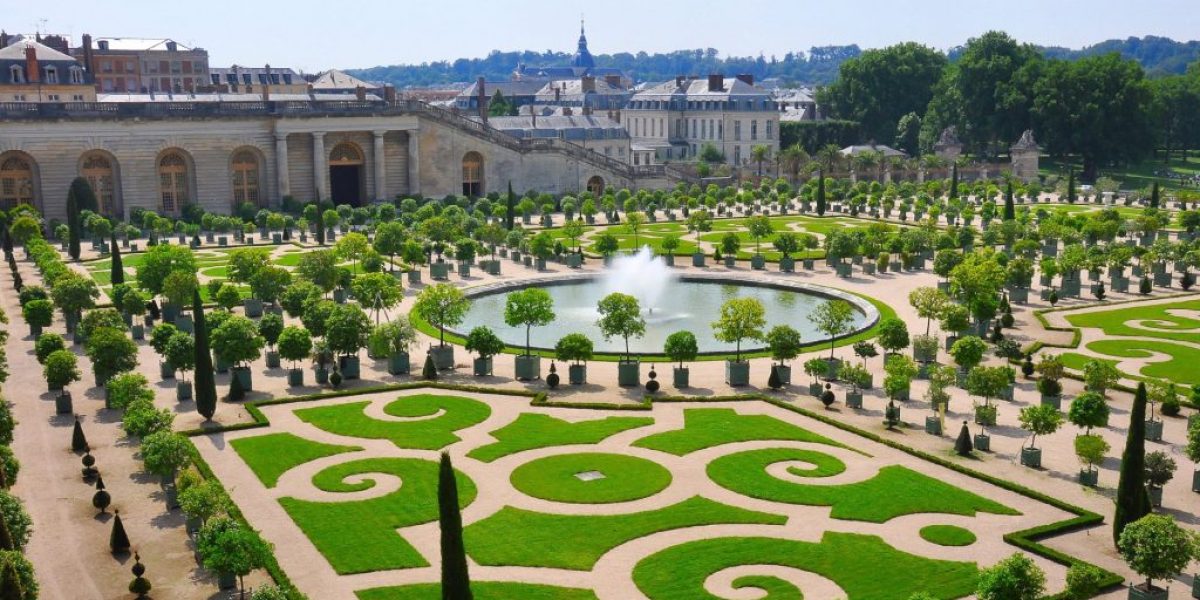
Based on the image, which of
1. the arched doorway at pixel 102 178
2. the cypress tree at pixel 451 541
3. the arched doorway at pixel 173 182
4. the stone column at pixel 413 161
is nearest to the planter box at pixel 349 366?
the cypress tree at pixel 451 541

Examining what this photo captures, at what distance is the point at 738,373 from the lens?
4578 cm

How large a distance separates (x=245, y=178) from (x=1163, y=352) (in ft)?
246

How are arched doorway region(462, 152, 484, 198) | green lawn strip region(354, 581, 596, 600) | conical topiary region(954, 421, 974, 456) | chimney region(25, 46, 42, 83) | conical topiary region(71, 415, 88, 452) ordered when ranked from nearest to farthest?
green lawn strip region(354, 581, 596, 600)
conical topiary region(954, 421, 974, 456)
conical topiary region(71, 415, 88, 452)
arched doorway region(462, 152, 484, 198)
chimney region(25, 46, 42, 83)

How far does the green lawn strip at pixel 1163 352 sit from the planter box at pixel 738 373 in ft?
52.8

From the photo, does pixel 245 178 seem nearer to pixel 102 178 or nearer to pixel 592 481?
pixel 102 178

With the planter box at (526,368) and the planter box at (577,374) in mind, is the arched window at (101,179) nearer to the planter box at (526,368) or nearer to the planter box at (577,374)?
the planter box at (526,368)

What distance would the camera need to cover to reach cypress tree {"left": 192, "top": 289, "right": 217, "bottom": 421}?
39.7 m

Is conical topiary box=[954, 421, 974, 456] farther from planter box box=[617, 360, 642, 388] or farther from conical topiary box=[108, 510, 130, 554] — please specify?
conical topiary box=[108, 510, 130, 554]

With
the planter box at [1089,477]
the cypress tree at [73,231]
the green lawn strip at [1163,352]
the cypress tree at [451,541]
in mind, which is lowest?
the planter box at [1089,477]

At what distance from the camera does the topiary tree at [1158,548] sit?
26.3m

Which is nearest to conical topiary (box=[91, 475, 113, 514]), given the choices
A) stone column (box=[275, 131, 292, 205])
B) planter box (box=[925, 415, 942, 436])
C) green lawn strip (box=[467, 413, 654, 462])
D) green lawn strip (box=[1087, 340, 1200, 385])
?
green lawn strip (box=[467, 413, 654, 462])

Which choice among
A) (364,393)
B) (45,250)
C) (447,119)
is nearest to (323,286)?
(364,393)

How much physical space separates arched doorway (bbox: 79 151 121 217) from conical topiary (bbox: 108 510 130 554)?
70.3 metres

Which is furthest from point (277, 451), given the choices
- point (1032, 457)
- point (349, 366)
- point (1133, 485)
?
point (1133, 485)
